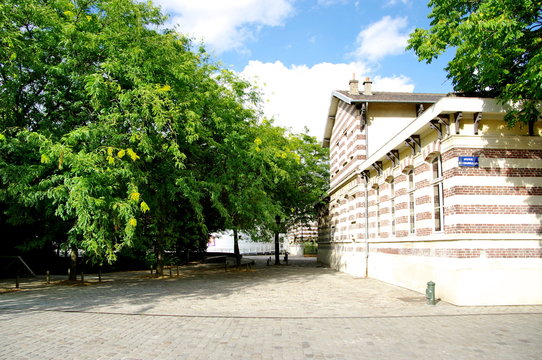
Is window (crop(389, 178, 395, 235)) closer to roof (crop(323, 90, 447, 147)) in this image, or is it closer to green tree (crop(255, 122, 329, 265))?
roof (crop(323, 90, 447, 147))

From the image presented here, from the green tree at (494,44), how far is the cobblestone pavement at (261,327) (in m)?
5.07

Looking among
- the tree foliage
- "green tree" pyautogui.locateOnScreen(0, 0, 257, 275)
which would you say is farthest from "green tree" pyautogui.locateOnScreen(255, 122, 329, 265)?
"green tree" pyautogui.locateOnScreen(0, 0, 257, 275)

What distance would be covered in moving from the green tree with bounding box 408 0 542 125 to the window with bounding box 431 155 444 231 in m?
2.60

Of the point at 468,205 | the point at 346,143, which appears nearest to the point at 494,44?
Answer: the point at 468,205

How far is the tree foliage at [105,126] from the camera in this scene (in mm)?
11695

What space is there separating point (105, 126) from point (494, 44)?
10401 mm

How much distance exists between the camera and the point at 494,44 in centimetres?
932

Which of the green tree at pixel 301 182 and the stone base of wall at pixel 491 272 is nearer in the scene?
the stone base of wall at pixel 491 272

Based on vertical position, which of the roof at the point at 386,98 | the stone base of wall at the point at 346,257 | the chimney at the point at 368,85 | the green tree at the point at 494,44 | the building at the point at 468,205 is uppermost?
the chimney at the point at 368,85

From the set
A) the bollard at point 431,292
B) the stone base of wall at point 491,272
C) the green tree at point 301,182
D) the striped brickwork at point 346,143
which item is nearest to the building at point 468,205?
the stone base of wall at point 491,272

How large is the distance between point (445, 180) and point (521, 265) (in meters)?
2.94

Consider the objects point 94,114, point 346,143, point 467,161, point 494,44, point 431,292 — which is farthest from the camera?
point 346,143

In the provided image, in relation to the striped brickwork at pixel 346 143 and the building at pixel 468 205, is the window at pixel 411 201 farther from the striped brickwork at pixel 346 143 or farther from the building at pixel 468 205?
the striped brickwork at pixel 346 143

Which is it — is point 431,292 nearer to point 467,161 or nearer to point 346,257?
point 467,161
